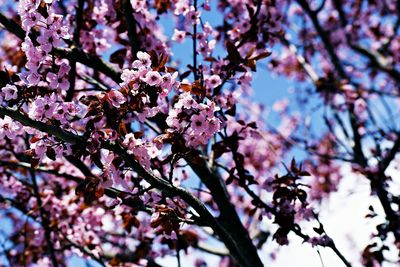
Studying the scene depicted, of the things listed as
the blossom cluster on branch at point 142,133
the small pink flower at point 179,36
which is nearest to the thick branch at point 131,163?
the blossom cluster on branch at point 142,133

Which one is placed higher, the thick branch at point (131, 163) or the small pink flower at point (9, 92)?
the small pink flower at point (9, 92)

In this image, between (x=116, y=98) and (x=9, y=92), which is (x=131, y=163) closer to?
(x=116, y=98)

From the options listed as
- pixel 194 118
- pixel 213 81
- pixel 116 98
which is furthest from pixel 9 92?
pixel 213 81

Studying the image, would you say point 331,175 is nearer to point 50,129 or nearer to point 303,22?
point 303,22

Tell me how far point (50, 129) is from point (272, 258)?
7668mm

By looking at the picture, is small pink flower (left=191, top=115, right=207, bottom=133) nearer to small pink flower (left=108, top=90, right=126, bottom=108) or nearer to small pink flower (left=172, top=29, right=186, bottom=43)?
small pink flower (left=108, top=90, right=126, bottom=108)

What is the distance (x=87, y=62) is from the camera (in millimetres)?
3369

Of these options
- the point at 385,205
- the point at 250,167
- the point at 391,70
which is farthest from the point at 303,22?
the point at 385,205

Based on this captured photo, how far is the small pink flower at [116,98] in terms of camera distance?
2.30 metres

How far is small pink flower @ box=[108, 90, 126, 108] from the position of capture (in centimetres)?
230

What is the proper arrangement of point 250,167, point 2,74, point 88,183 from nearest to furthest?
point 2,74 → point 88,183 → point 250,167

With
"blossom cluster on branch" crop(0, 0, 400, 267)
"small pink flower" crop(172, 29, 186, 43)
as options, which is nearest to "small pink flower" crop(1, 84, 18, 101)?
"blossom cluster on branch" crop(0, 0, 400, 267)

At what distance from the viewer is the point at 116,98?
232 cm

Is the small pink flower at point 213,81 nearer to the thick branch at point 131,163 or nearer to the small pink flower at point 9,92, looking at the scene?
the thick branch at point 131,163
